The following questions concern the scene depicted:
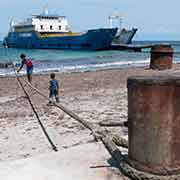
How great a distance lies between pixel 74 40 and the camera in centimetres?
5522

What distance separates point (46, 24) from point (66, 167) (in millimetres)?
57740

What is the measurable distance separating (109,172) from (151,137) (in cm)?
53

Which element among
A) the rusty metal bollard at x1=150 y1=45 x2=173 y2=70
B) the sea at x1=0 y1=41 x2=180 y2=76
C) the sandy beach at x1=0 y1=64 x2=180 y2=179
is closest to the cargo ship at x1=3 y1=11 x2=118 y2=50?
the sea at x1=0 y1=41 x2=180 y2=76

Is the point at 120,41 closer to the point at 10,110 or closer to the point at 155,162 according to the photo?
the point at 10,110

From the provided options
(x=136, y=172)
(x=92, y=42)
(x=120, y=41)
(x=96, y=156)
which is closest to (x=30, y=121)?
(x=96, y=156)

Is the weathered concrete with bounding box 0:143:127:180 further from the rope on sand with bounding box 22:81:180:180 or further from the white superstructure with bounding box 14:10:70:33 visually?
the white superstructure with bounding box 14:10:70:33

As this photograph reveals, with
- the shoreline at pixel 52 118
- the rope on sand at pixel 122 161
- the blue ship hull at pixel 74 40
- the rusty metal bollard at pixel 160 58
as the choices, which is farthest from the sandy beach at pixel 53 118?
the blue ship hull at pixel 74 40

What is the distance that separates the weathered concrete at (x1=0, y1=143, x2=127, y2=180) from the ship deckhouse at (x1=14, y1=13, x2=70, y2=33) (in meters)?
56.3

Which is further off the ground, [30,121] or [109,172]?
[109,172]

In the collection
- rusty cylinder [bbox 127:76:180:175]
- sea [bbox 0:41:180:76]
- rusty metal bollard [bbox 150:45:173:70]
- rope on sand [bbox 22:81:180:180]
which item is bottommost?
sea [bbox 0:41:180:76]

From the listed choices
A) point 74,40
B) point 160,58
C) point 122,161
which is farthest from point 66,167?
point 74,40

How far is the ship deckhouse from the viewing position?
194ft

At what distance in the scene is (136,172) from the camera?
10.5ft

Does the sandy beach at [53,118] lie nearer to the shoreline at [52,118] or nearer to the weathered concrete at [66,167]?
the shoreline at [52,118]
